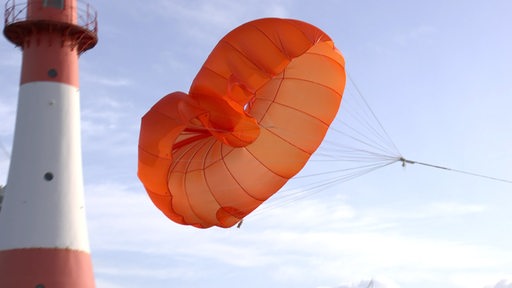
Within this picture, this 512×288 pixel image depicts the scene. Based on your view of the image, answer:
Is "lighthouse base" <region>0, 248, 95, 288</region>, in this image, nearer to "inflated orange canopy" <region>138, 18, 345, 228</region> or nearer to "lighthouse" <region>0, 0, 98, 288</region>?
"lighthouse" <region>0, 0, 98, 288</region>

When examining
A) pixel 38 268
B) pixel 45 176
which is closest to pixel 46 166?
pixel 45 176

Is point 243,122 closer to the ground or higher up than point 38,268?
higher up

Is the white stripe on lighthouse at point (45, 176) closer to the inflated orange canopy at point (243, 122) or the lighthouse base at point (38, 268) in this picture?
the lighthouse base at point (38, 268)

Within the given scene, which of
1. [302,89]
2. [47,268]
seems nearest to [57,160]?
[47,268]

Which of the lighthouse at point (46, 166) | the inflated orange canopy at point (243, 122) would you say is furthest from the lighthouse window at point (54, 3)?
the inflated orange canopy at point (243, 122)

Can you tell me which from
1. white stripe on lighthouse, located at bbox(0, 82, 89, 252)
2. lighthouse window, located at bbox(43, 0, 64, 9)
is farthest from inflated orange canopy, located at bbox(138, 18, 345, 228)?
lighthouse window, located at bbox(43, 0, 64, 9)

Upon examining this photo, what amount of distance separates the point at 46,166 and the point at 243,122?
8.94m

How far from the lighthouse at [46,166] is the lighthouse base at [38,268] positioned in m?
0.03

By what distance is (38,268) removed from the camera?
25828mm

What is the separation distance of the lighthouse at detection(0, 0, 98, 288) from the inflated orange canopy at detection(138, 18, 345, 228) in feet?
19.2

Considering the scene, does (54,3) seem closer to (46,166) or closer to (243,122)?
(46,166)

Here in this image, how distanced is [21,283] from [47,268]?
0.84 meters

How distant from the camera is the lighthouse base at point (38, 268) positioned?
84.4 ft

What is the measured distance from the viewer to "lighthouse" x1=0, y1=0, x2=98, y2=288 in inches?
1020
